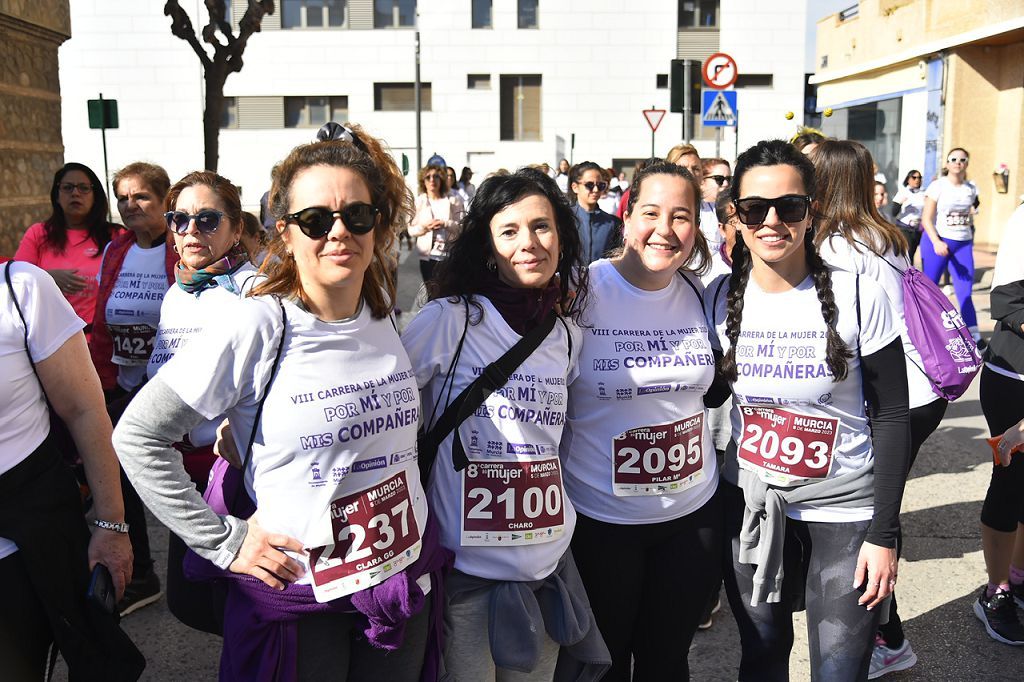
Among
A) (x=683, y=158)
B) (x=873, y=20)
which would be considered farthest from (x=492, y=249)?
(x=873, y=20)

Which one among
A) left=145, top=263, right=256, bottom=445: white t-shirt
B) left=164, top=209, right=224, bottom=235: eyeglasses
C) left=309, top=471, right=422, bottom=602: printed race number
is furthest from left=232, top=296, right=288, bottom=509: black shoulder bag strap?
left=164, top=209, right=224, bottom=235: eyeglasses

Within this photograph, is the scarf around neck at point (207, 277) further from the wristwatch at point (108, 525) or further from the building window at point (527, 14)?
the building window at point (527, 14)

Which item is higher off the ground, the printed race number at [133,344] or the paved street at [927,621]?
the printed race number at [133,344]

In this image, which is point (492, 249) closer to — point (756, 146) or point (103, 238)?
point (756, 146)

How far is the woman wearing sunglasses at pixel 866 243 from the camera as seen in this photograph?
3.42m

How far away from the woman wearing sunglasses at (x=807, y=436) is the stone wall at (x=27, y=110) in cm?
531

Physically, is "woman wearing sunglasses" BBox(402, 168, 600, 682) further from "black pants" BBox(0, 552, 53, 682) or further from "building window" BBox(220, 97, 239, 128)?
"building window" BBox(220, 97, 239, 128)

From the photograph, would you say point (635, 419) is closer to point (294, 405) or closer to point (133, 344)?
point (294, 405)

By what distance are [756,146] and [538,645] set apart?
5.35 ft

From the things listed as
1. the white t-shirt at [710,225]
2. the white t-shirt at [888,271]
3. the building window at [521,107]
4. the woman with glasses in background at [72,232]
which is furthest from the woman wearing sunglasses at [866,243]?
the building window at [521,107]

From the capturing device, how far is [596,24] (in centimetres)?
3080

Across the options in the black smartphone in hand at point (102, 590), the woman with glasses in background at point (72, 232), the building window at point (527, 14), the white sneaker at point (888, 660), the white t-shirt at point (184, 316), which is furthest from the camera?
the building window at point (527, 14)

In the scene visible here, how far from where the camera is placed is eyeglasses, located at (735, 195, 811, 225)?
8.64 feet

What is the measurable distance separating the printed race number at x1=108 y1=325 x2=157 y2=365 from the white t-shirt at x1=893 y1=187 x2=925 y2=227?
38.9 ft
